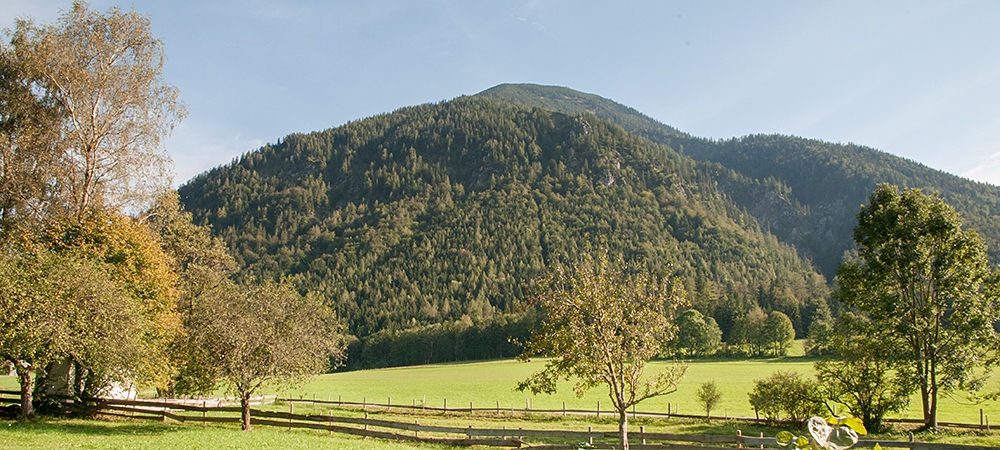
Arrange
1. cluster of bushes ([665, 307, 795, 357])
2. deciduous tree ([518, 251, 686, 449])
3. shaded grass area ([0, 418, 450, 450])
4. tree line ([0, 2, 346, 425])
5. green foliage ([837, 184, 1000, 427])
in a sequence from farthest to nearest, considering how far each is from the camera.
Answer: cluster of bushes ([665, 307, 795, 357]) → green foliage ([837, 184, 1000, 427]) → tree line ([0, 2, 346, 425]) → shaded grass area ([0, 418, 450, 450]) → deciduous tree ([518, 251, 686, 449])

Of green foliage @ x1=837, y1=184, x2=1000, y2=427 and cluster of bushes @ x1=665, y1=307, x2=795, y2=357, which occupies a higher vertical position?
green foliage @ x1=837, y1=184, x2=1000, y2=427

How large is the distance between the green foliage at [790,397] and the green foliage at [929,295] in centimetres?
412

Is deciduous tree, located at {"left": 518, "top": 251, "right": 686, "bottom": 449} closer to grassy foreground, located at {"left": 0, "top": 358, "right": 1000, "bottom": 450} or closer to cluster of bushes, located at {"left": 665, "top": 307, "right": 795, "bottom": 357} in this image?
grassy foreground, located at {"left": 0, "top": 358, "right": 1000, "bottom": 450}

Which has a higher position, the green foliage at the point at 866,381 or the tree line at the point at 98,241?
the tree line at the point at 98,241

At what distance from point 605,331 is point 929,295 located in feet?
69.7

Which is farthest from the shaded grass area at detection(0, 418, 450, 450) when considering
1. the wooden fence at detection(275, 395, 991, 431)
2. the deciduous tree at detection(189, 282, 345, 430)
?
the wooden fence at detection(275, 395, 991, 431)

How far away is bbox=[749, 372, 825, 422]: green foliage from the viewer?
29.0m

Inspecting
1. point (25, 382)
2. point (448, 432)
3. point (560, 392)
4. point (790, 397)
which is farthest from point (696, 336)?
point (25, 382)

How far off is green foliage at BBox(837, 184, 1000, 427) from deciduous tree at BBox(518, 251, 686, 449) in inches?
678

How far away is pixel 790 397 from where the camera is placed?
29422 millimetres

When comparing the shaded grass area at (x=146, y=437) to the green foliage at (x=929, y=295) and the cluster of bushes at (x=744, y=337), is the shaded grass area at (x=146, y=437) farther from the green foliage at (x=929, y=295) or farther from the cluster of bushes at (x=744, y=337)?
the cluster of bushes at (x=744, y=337)

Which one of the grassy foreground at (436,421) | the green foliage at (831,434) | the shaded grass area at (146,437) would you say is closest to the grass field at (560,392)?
the grassy foreground at (436,421)

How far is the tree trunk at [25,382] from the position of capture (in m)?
24.1

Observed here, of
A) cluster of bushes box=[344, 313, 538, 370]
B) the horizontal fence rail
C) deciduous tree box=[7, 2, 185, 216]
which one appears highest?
deciduous tree box=[7, 2, 185, 216]
